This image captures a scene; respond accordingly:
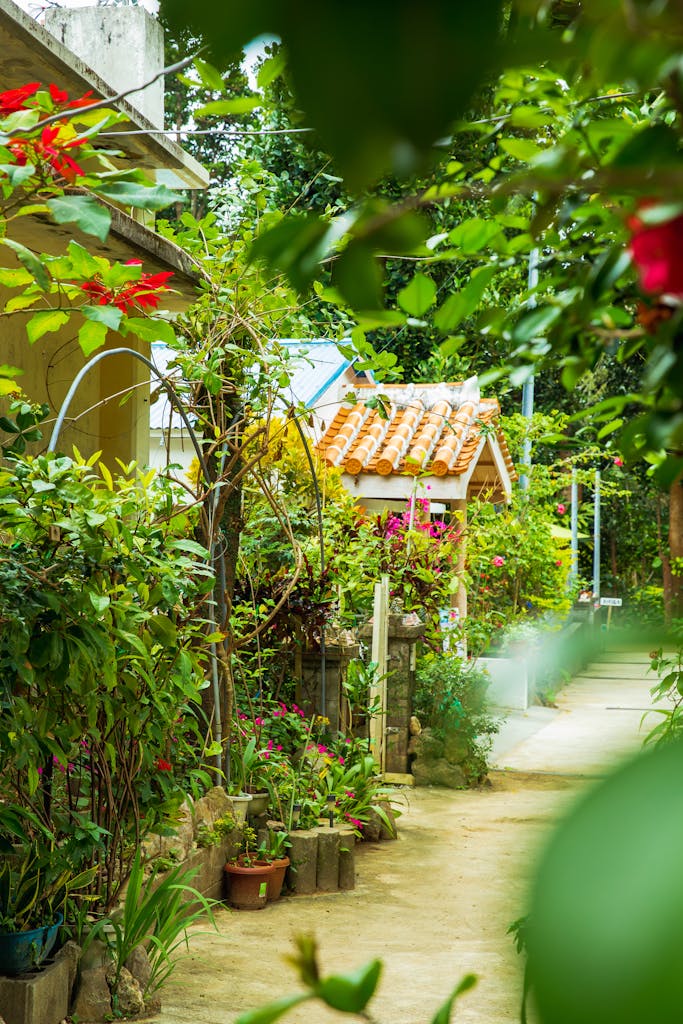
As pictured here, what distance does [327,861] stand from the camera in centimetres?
522

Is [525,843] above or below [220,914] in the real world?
above

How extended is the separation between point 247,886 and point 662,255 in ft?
16.0

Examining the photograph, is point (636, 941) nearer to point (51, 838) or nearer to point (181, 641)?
point (51, 838)

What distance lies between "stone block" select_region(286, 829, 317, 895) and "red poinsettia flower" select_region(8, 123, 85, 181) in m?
3.86

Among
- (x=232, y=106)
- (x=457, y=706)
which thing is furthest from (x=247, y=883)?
(x=232, y=106)

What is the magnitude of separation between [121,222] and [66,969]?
265 centimetres

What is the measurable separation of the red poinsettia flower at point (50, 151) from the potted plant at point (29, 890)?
1999mm

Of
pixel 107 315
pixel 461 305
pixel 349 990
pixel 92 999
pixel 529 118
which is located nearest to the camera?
pixel 349 990

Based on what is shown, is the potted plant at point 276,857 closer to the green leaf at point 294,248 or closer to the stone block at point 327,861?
the stone block at point 327,861

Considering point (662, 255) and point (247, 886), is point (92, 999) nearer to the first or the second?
point (247, 886)

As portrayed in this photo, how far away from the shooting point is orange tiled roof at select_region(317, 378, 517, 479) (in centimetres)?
941

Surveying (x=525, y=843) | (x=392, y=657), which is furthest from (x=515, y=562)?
(x=525, y=843)

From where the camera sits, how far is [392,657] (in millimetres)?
7770

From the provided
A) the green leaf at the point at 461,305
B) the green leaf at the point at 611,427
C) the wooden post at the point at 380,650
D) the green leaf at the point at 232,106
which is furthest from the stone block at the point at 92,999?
the wooden post at the point at 380,650
